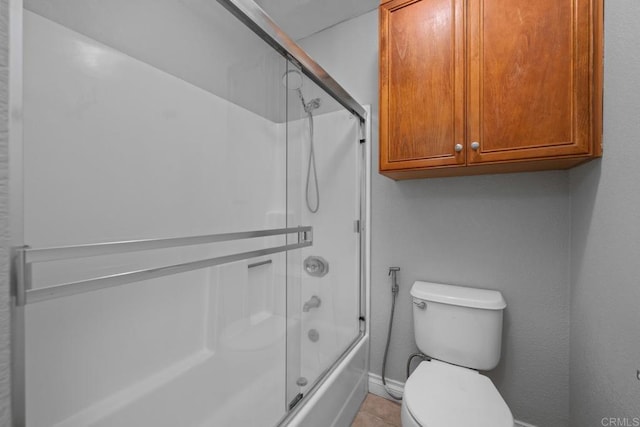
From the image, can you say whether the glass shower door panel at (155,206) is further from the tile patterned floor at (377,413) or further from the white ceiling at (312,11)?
the white ceiling at (312,11)

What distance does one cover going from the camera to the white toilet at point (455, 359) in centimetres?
94

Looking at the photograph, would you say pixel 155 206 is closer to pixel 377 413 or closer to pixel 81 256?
pixel 81 256

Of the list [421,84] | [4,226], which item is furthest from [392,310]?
[4,226]

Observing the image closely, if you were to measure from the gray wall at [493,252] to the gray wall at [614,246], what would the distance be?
151mm

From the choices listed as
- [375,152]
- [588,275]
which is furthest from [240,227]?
[588,275]

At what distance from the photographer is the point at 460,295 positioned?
1.31m

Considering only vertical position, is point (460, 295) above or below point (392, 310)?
above

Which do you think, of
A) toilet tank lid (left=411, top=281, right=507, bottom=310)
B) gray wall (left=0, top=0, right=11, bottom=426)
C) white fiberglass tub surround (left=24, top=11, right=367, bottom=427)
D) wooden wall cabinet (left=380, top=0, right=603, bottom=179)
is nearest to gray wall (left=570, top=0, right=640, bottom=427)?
wooden wall cabinet (left=380, top=0, right=603, bottom=179)

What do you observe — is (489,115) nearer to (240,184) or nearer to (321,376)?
(240,184)

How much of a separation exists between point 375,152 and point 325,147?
1.19ft

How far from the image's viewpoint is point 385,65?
133 cm

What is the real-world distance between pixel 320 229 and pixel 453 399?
90cm

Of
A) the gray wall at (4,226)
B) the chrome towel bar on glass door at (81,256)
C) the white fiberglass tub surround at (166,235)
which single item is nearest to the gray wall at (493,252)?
the white fiberglass tub surround at (166,235)

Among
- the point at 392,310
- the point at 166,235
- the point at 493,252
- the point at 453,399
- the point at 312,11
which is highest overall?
the point at 312,11
